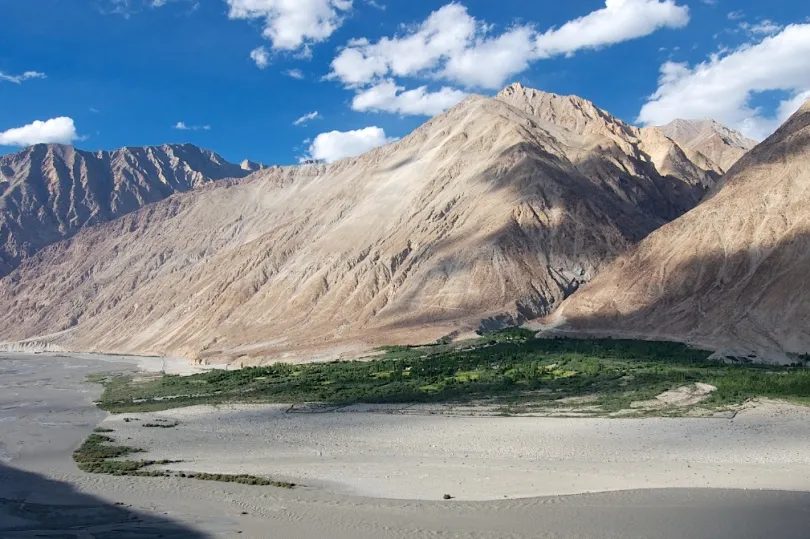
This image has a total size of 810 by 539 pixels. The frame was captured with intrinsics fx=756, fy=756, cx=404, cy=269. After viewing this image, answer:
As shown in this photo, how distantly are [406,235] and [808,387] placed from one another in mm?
63395

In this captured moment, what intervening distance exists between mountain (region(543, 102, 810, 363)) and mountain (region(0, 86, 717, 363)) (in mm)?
12160

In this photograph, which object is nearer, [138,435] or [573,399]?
[138,435]

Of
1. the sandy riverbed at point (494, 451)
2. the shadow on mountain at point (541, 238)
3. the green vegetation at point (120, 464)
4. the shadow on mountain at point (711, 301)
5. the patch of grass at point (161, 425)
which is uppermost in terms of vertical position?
the shadow on mountain at point (541, 238)

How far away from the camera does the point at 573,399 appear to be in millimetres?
33312

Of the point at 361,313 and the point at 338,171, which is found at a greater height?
the point at 338,171

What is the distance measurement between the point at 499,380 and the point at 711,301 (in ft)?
81.9

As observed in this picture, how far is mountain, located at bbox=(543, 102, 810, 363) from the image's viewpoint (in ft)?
166

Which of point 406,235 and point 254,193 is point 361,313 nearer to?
point 406,235

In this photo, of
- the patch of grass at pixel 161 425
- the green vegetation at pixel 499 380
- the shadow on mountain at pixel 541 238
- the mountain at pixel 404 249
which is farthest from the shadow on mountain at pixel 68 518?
the shadow on mountain at pixel 541 238

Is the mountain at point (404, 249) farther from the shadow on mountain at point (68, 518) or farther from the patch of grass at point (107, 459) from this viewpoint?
the shadow on mountain at point (68, 518)

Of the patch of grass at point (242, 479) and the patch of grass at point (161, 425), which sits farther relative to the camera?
the patch of grass at point (161, 425)

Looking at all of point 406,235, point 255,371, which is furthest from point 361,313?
point 255,371

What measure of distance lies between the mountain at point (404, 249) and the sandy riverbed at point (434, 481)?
127 feet

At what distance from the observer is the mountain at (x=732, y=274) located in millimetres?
50719
